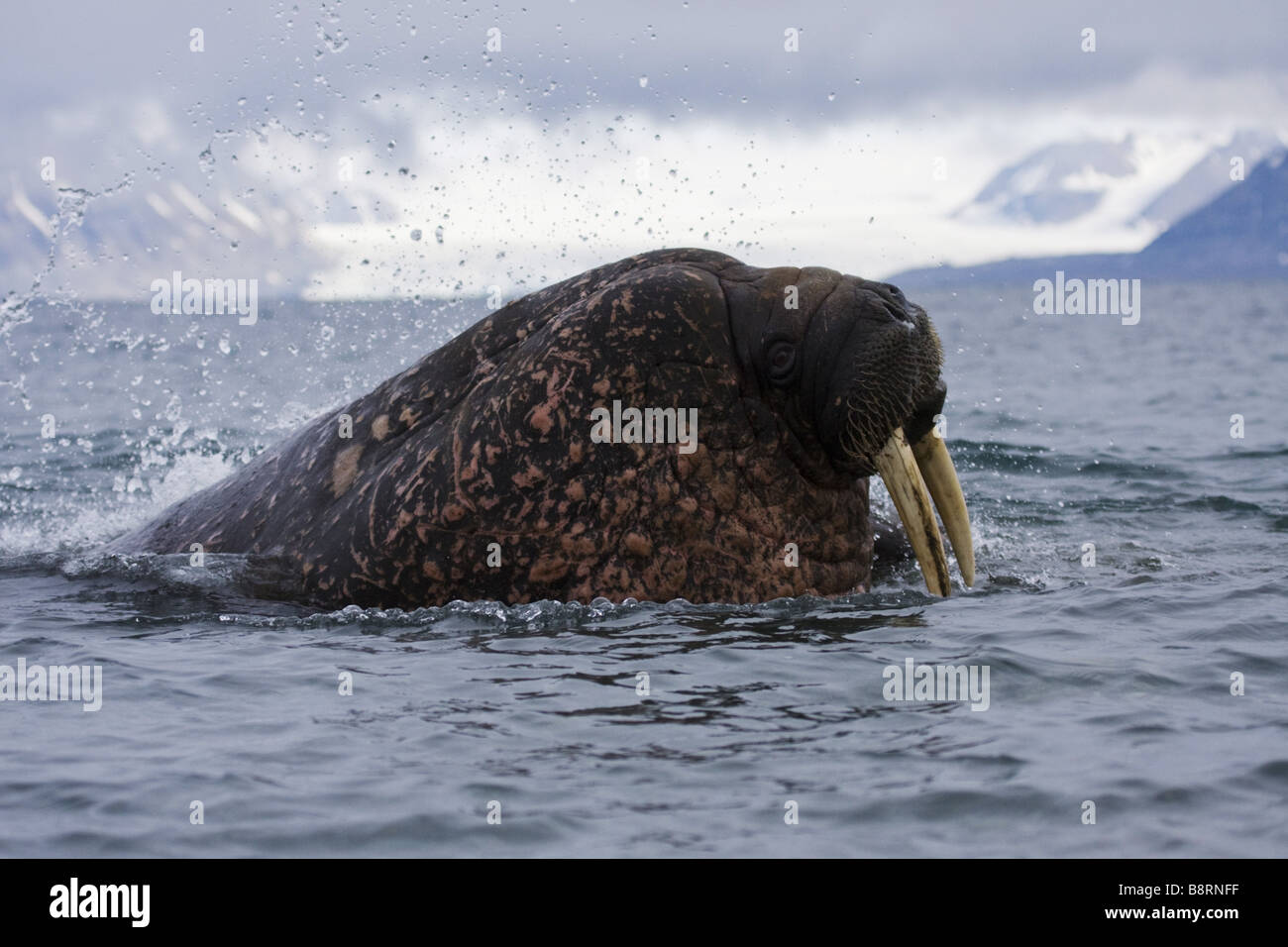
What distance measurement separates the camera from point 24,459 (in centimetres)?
1781

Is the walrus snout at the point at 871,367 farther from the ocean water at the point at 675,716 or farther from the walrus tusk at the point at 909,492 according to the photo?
the ocean water at the point at 675,716

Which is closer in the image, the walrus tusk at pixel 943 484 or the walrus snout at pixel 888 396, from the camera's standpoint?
the walrus snout at pixel 888 396

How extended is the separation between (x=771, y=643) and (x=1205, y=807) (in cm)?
230

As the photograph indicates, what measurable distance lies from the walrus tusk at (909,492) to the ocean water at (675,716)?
380 mm

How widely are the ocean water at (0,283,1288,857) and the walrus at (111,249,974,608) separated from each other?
8.2 inches

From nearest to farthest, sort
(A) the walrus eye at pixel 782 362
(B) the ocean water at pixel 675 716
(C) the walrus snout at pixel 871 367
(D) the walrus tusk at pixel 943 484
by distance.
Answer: (B) the ocean water at pixel 675 716
(C) the walrus snout at pixel 871 367
(A) the walrus eye at pixel 782 362
(D) the walrus tusk at pixel 943 484

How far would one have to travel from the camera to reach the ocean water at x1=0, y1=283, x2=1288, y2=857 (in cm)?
454

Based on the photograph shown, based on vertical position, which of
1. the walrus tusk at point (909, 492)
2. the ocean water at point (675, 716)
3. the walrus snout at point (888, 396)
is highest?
the walrus snout at point (888, 396)

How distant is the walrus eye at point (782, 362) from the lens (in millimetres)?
7023

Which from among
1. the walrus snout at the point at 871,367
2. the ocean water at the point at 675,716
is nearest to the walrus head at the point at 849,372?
the walrus snout at the point at 871,367

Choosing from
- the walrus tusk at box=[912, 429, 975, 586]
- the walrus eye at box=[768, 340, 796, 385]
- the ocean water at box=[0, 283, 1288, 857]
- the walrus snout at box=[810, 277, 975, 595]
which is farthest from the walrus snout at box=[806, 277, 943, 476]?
the ocean water at box=[0, 283, 1288, 857]

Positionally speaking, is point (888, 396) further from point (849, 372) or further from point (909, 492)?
point (909, 492)

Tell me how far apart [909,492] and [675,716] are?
6.65ft
